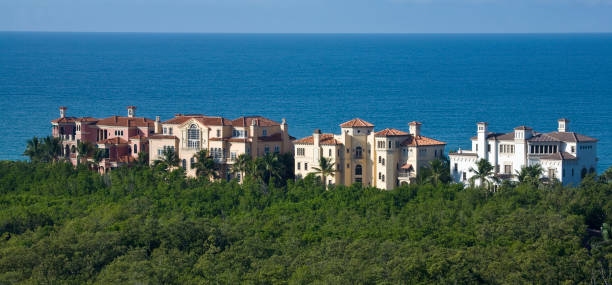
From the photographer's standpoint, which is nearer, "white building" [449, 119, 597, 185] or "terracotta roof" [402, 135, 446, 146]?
"white building" [449, 119, 597, 185]

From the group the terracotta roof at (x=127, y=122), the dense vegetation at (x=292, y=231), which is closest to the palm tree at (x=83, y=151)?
the terracotta roof at (x=127, y=122)

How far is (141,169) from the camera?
84.8 m

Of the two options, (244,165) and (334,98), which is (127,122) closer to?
(244,165)

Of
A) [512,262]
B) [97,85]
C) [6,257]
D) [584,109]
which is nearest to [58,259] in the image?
[6,257]

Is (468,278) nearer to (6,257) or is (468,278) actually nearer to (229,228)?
(229,228)

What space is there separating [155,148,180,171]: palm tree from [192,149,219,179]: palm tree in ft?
5.85

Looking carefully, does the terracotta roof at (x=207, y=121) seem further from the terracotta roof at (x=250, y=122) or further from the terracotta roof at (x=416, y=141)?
the terracotta roof at (x=416, y=141)

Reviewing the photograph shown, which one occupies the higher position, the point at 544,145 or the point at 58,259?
the point at 544,145

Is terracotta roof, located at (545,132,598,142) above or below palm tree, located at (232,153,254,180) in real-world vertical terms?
above

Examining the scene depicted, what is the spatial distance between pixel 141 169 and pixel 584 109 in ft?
217

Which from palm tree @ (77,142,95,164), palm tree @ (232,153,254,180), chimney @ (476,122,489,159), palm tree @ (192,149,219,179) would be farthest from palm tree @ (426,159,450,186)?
palm tree @ (77,142,95,164)

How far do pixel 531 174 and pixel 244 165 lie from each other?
18.2m

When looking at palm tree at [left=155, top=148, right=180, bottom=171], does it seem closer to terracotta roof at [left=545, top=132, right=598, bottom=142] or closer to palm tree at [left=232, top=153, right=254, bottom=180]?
palm tree at [left=232, top=153, right=254, bottom=180]

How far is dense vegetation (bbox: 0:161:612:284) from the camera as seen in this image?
59.0 metres
